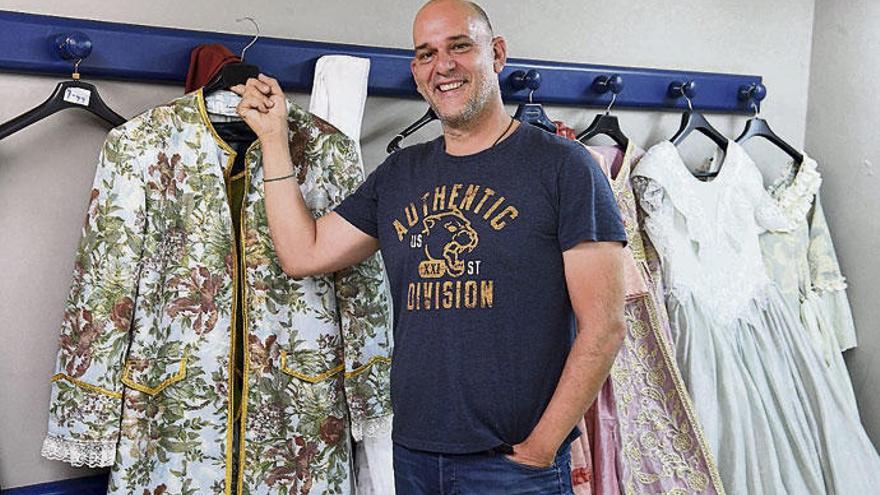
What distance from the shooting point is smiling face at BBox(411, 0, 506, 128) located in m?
1.74

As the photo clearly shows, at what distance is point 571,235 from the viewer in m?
1.63

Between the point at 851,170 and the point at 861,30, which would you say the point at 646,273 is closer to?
the point at 851,170

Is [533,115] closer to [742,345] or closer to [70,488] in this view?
[742,345]

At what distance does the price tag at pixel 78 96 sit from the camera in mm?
1833

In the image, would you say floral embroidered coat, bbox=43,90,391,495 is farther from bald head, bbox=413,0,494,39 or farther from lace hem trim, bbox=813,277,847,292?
lace hem trim, bbox=813,277,847,292

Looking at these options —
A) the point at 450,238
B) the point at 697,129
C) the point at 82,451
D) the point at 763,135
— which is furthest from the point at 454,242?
the point at 763,135

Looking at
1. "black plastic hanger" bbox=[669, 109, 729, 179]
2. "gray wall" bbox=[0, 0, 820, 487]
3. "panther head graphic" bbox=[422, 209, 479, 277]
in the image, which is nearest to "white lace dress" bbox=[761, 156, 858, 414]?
"gray wall" bbox=[0, 0, 820, 487]

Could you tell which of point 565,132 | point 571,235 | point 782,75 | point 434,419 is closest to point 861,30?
point 782,75

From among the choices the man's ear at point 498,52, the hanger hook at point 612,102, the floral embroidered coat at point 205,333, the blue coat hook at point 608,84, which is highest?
the blue coat hook at point 608,84

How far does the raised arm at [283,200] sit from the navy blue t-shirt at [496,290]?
0.22 metres

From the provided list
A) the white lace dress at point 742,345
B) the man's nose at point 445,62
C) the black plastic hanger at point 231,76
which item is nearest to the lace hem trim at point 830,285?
the white lace dress at point 742,345

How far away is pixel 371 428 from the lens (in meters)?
→ 1.99

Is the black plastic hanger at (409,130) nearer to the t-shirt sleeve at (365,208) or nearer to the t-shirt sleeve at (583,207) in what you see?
the t-shirt sleeve at (365,208)

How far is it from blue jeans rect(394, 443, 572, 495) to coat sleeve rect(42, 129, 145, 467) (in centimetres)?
54
